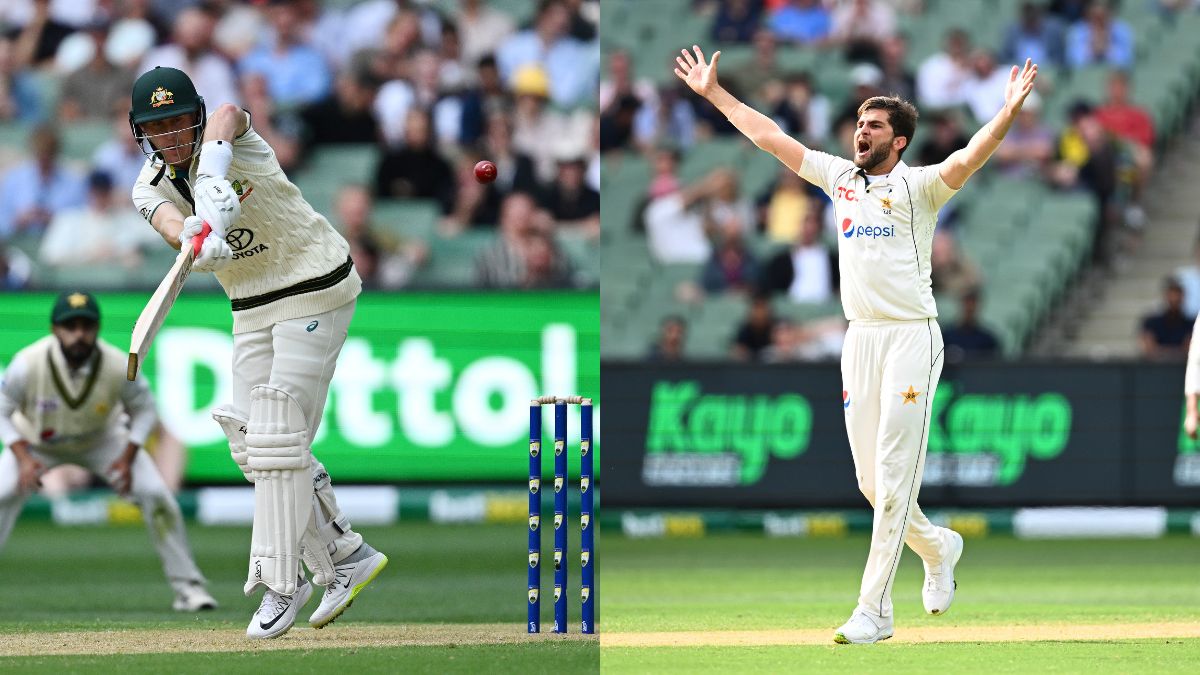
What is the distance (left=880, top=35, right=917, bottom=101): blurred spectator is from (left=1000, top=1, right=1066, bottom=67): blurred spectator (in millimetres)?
903

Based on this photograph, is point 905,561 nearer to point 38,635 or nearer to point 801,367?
point 801,367

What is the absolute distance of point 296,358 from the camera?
674 centimetres

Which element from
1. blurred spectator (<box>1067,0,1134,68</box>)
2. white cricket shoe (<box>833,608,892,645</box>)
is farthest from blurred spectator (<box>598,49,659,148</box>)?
white cricket shoe (<box>833,608,892,645</box>)

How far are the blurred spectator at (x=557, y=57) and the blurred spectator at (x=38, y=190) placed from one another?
398 centimetres

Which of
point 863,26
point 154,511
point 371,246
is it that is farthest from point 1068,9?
point 154,511

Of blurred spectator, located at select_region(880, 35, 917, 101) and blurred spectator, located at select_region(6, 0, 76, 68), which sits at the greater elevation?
blurred spectator, located at select_region(6, 0, 76, 68)

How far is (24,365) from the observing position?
32.4ft

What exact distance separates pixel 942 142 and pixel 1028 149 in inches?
35.4

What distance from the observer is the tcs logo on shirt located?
682 centimetres

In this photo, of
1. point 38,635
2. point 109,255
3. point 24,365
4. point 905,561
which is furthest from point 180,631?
point 109,255

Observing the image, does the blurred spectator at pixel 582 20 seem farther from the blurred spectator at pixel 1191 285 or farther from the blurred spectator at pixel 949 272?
the blurred spectator at pixel 1191 285

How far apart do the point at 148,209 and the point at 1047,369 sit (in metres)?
8.68

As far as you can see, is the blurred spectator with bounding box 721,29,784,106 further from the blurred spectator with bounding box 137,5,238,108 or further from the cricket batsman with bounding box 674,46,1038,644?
the cricket batsman with bounding box 674,46,1038,644

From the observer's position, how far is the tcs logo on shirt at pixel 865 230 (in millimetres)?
6820
